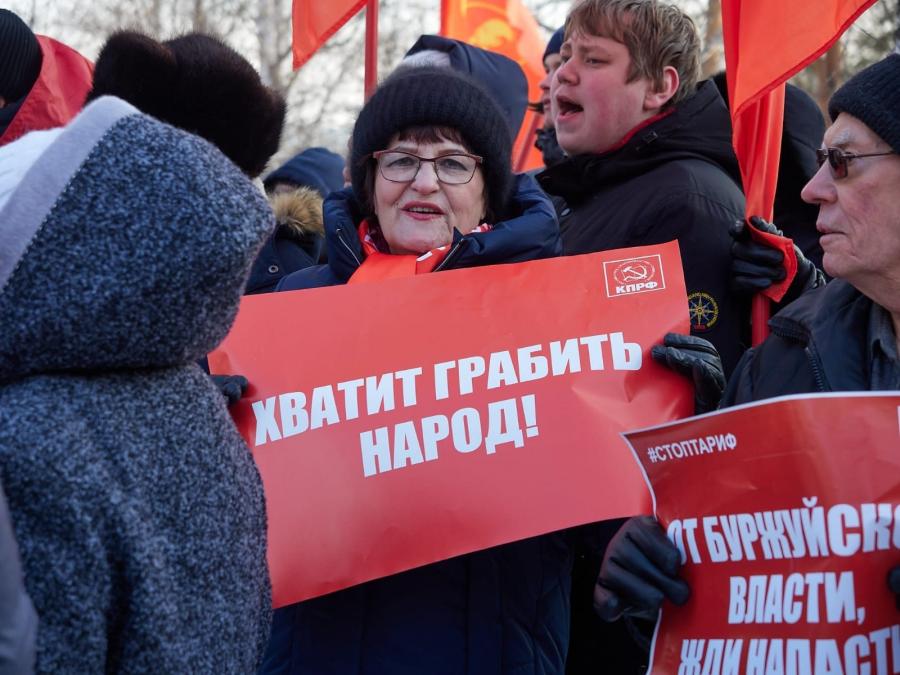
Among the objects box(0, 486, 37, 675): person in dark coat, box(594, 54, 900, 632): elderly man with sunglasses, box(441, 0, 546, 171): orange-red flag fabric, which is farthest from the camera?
box(441, 0, 546, 171): orange-red flag fabric

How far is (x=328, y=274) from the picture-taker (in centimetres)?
278

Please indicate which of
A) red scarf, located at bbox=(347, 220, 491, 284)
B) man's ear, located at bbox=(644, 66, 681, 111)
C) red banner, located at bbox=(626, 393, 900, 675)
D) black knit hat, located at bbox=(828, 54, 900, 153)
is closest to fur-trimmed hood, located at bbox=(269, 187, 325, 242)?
red scarf, located at bbox=(347, 220, 491, 284)

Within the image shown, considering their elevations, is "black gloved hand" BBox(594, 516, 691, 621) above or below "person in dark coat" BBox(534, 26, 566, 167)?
below

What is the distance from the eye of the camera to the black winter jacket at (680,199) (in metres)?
2.85

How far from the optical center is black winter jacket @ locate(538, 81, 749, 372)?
285cm

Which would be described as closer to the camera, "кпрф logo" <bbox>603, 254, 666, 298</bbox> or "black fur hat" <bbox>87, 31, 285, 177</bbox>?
"кпрф logo" <bbox>603, 254, 666, 298</bbox>

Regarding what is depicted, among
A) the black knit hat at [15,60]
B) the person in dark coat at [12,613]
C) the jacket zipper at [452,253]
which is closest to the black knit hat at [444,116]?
the jacket zipper at [452,253]

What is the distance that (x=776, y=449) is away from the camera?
1.69 m

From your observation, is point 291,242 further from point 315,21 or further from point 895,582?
point 895,582

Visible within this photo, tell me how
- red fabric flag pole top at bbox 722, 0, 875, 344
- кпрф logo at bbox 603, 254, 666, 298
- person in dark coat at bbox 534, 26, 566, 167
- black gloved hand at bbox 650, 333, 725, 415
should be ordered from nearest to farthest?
black gloved hand at bbox 650, 333, 725, 415, кпрф logo at bbox 603, 254, 666, 298, red fabric flag pole top at bbox 722, 0, 875, 344, person in dark coat at bbox 534, 26, 566, 167

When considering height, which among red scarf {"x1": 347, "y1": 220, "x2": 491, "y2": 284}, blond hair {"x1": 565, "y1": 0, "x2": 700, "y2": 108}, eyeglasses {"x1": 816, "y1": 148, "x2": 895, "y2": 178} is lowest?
eyeglasses {"x1": 816, "y1": 148, "x2": 895, "y2": 178}

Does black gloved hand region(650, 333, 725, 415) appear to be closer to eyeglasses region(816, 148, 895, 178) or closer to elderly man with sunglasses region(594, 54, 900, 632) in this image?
elderly man with sunglasses region(594, 54, 900, 632)

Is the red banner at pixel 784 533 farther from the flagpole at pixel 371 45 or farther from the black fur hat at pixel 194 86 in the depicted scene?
the flagpole at pixel 371 45

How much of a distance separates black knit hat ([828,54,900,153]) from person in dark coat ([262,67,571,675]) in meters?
0.79
